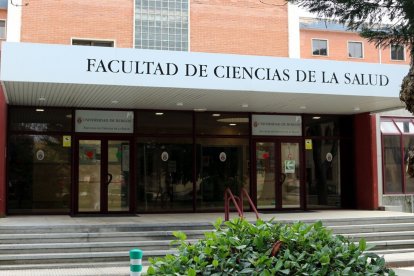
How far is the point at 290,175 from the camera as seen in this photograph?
1596 centimetres

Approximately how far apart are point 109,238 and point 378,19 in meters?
7.77

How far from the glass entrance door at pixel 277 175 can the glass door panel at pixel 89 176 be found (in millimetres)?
4612

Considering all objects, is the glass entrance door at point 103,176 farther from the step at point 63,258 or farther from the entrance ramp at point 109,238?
the step at point 63,258

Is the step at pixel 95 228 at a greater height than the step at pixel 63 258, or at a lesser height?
greater

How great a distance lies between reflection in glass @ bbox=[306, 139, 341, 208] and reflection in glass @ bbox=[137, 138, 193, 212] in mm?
3782

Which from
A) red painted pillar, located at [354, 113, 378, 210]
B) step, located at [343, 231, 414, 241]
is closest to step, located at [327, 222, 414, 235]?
step, located at [343, 231, 414, 241]

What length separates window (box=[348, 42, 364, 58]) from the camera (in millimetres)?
61500

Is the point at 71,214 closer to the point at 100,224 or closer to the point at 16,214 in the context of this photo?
the point at 16,214

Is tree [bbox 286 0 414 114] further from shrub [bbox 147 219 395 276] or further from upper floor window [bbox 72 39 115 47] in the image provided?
upper floor window [bbox 72 39 115 47]

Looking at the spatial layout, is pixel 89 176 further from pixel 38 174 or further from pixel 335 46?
pixel 335 46

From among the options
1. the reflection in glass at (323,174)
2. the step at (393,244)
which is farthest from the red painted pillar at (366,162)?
the step at (393,244)

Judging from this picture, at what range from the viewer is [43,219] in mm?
12664

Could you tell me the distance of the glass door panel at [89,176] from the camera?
14.3 metres

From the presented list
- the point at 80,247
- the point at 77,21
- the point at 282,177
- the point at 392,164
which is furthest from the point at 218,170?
the point at 77,21
